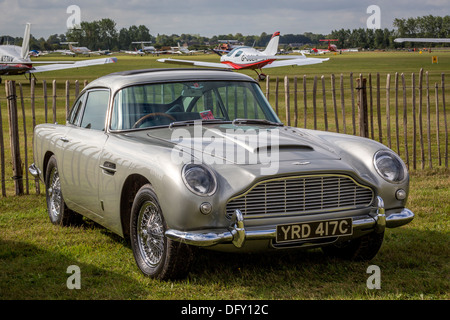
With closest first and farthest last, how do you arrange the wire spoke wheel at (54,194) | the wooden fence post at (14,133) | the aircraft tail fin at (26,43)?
1. the wire spoke wheel at (54,194)
2. the wooden fence post at (14,133)
3. the aircraft tail fin at (26,43)

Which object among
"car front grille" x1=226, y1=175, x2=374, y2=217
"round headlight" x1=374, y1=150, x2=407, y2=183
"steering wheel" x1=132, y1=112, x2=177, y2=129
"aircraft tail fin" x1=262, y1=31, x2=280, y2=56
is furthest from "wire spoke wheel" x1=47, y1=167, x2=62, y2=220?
"aircraft tail fin" x1=262, y1=31, x2=280, y2=56

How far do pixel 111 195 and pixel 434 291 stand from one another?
286 cm

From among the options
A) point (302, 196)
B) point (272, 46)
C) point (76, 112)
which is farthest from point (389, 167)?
point (272, 46)

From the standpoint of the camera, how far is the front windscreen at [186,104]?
5.71 m

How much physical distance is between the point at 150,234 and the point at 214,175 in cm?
86

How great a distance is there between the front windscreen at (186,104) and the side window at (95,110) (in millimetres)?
335

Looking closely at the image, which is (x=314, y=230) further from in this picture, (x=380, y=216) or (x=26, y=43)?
(x=26, y=43)

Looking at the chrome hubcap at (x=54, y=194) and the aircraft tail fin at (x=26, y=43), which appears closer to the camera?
the chrome hubcap at (x=54, y=194)

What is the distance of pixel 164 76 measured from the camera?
603 centimetres

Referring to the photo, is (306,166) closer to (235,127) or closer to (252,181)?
(252,181)

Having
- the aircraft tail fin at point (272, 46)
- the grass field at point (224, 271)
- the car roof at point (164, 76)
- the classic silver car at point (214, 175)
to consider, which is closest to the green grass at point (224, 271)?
the grass field at point (224, 271)

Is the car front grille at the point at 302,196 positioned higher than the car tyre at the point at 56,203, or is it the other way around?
the car front grille at the point at 302,196

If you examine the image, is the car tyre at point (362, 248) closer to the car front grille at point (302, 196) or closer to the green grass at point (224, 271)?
the green grass at point (224, 271)

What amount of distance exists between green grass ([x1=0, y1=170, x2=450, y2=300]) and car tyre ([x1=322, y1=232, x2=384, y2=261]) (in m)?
0.11
